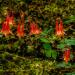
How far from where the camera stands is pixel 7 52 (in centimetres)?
312

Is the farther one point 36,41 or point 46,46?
point 36,41

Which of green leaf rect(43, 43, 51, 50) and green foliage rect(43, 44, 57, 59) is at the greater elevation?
green leaf rect(43, 43, 51, 50)

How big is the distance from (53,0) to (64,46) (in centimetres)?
78

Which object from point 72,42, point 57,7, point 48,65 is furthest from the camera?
point 57,7

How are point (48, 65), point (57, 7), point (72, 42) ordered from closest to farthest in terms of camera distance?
point (72, 42), point (48, 65), point (57, 7)

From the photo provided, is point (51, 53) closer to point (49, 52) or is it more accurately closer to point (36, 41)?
point (49, 52)

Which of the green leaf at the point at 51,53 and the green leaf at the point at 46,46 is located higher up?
the green leaf at the point at 46,46

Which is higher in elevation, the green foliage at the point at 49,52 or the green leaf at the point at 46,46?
the green leaf at the point at 46,46

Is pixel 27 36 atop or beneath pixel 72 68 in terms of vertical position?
atop

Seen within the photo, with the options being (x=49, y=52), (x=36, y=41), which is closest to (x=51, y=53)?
(x=49, y=52)

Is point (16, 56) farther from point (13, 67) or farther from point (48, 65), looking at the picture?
point (48, 65)

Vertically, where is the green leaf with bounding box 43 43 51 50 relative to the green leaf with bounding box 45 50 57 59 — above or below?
above

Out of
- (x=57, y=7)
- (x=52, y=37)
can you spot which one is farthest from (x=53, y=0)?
(x=52, y=37)

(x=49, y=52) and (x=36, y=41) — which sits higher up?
(x=36, y=41)
